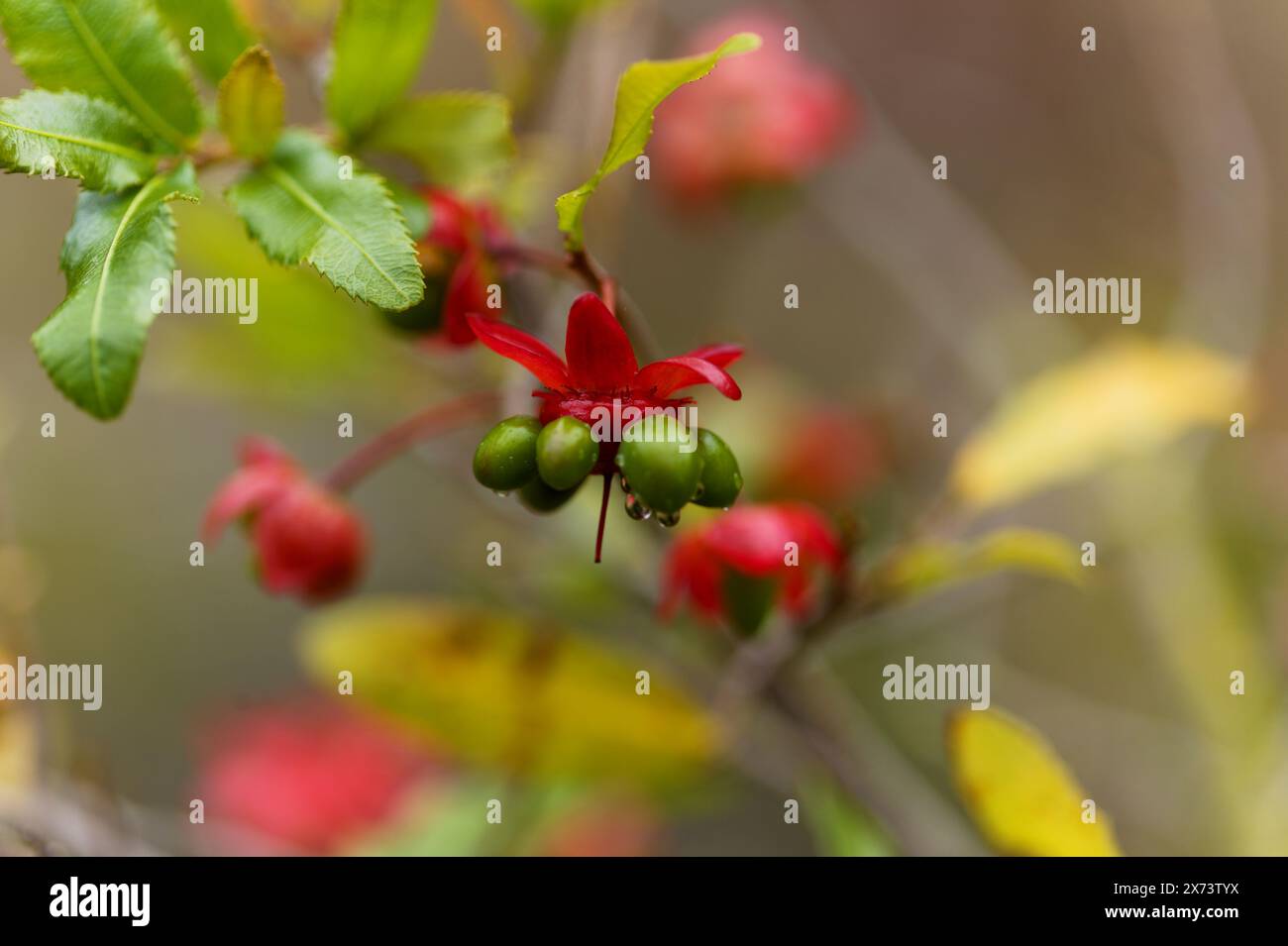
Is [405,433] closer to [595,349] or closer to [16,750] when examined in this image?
[595,349]

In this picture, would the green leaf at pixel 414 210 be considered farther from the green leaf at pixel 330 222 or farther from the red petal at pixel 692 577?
the red petal at pixel 692 577

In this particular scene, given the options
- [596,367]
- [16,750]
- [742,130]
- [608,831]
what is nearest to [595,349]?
[596,367]

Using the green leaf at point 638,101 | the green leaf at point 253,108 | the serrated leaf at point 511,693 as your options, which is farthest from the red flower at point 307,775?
the green leaf at point 638,101

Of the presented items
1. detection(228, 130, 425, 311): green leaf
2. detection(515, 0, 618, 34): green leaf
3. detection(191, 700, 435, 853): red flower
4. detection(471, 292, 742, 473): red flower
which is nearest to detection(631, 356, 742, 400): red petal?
detection(471, 292, 742, 473): red flower

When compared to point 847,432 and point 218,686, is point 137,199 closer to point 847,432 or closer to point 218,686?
point 847,432

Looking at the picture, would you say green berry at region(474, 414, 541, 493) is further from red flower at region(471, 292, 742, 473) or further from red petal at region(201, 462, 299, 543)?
red petal at region(201, 462, 299, 543)

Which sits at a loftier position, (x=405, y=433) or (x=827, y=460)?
(x=827, y=460)

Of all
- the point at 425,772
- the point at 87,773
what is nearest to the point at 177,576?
the point at 425,772
